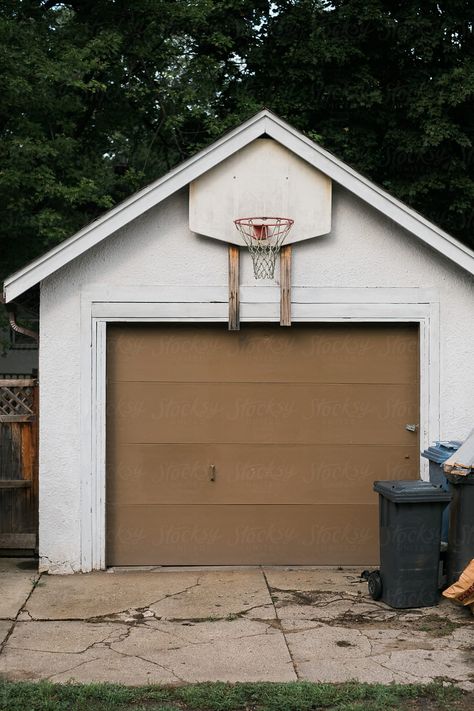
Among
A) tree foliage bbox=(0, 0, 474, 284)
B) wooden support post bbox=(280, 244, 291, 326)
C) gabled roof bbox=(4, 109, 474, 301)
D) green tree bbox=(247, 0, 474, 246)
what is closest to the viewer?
gabled roof bbox=(4, 109, 474, 301)

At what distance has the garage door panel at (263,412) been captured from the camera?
9625mm

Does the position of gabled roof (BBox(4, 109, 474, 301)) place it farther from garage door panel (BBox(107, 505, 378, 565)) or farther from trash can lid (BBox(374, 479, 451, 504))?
garage door panel (BBox(107, 505, 378, 565))

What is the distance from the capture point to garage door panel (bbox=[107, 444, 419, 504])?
9617 millimetres

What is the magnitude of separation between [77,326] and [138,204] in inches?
54.5

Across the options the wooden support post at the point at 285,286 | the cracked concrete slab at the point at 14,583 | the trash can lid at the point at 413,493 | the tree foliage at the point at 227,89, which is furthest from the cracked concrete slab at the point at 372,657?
the tree foliage at the point at 227,89

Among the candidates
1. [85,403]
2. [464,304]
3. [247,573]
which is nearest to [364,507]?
[247,573]

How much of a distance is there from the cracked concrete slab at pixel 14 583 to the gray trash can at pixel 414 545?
10.7ft

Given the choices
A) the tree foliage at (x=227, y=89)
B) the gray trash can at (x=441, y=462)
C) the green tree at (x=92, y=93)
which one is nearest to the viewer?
the gray trash can at (x=441, y=462)

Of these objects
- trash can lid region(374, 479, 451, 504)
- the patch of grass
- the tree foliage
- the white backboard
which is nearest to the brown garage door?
the white backboard

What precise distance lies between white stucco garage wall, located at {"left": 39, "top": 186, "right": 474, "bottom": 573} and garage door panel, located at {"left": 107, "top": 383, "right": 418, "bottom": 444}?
1.61ft

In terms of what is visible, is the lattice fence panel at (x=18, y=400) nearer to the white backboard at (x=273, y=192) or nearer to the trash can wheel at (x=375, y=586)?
the white backboard at (x=273, y=192)

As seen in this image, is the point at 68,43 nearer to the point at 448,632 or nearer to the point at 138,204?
the point at 138,204

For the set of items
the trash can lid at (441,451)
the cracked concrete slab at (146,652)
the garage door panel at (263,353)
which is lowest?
the cracked concrete slab at (146,652)

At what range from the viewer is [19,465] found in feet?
32.0
